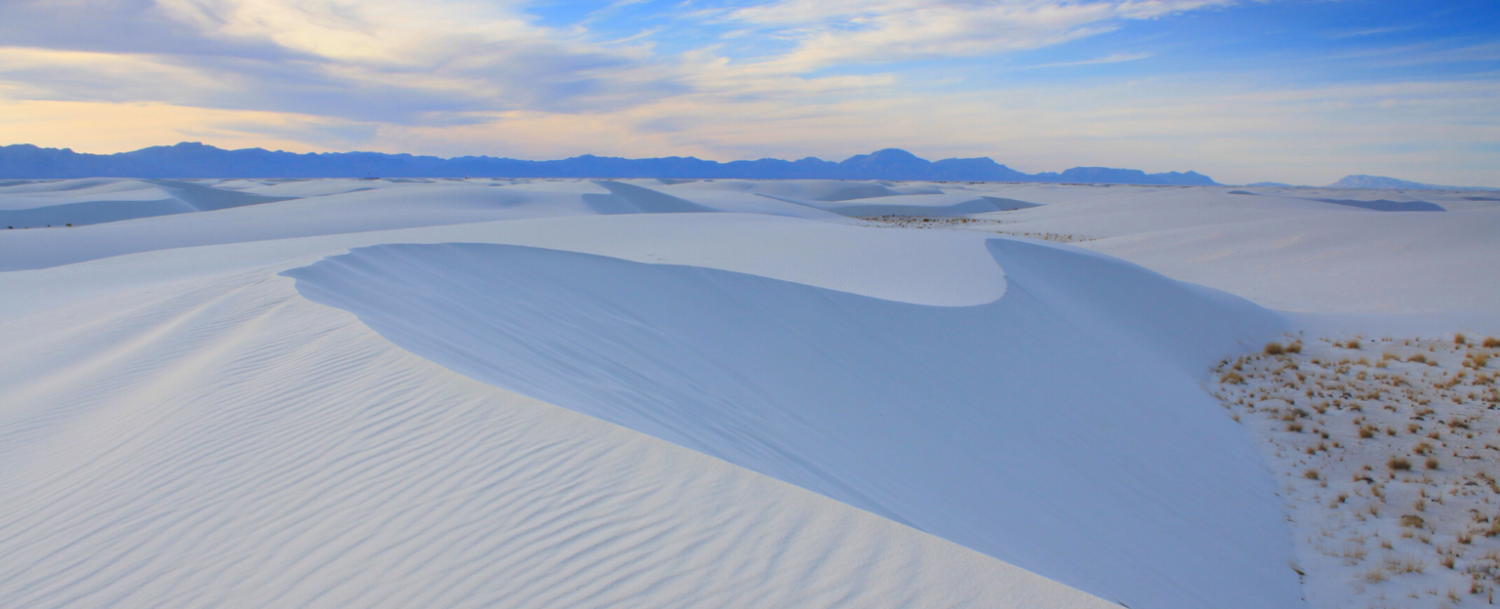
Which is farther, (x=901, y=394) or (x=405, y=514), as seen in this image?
(x=901, y=394)

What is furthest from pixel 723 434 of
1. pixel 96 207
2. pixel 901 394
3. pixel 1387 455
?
pixel 96 207

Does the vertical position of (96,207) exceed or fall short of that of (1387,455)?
it exceeds it

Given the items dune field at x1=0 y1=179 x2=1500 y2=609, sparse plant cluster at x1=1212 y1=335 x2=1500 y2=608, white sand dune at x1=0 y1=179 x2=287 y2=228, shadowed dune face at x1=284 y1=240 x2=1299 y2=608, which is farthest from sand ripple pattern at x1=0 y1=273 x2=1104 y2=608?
white sand dune at x1=0 y1=179 x2=287 y2=228

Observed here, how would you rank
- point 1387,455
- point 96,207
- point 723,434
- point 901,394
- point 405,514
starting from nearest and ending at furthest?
point 405,514 < point 723,434 < point 901,394 < point 1387,455 < point 96,207

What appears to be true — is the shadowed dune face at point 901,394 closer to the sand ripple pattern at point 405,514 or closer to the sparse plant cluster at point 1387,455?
the sparse plant cluster at point 1387,455

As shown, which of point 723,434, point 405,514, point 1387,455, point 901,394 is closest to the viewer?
point 405,514

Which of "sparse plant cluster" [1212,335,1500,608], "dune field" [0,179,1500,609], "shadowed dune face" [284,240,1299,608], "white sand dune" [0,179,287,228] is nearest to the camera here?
"dune field" [0,179,1500,609]

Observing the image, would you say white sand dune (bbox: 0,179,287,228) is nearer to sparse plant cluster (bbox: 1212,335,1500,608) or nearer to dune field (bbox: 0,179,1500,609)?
dune field (bbox: 0,179,1500,609)

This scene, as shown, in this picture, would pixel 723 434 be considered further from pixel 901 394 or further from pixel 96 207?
pixel 96 207

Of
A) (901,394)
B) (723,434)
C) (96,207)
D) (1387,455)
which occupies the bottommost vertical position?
(1387,455)
